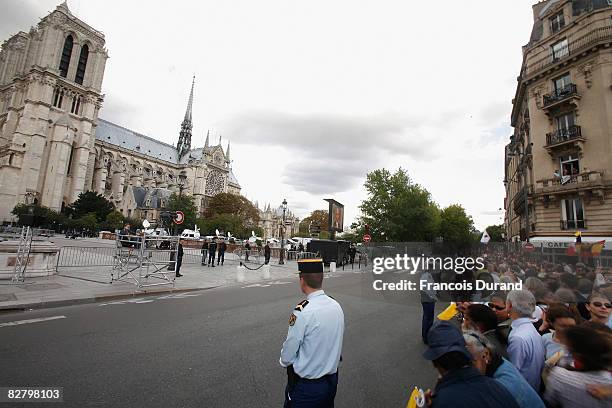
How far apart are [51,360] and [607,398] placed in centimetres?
671

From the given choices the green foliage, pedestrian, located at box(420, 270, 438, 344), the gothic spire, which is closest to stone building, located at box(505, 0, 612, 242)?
pedestrian, located at box(420, 270, 438, 344)

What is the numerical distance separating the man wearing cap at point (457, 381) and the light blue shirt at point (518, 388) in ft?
1.63

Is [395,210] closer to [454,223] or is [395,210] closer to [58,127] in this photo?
[454,223]

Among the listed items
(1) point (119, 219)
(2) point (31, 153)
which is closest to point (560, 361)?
(1) point (119, 219)

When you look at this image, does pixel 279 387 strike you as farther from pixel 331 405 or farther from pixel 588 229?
pixel 588 229

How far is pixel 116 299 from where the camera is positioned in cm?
966

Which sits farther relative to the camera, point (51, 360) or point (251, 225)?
point (251, 225)

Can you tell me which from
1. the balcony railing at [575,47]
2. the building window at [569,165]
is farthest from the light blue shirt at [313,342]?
the balcony railing at [575,47]

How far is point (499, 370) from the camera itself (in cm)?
206

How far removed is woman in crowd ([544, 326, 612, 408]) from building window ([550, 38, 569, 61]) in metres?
28.6

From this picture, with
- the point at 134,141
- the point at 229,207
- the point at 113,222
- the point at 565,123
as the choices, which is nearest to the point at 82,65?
the point at 134,141

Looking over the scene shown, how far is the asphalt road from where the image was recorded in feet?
12.5

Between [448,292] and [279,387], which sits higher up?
[448,292]

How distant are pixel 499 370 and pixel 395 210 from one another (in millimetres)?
48665
